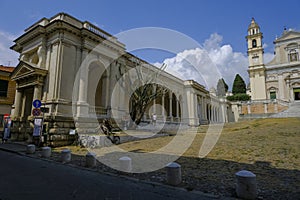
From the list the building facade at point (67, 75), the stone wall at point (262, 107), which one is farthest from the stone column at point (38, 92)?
the stone wall at point (262, 107)

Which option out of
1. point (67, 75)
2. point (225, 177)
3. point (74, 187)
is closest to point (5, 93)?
point (67, 75)

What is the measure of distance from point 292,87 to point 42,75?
41982mm

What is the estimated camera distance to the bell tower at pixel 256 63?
3791cm

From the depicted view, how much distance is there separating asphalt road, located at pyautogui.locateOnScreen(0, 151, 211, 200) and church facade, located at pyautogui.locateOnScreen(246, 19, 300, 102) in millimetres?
39523

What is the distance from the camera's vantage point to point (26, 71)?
42.8ft

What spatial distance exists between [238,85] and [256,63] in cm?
1250

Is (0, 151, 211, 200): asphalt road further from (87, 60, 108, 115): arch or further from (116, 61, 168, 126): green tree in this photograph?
(116, 61, 168, 126): green tree

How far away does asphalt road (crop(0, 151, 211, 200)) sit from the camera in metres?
3.68

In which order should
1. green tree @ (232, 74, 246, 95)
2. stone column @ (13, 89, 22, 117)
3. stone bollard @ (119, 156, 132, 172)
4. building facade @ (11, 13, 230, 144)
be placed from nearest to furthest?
stone bollard @ (119, 156, 132, 172)
building facade @ (11, 13, 230, 144)
stone column @ (13, 89, 22, 117)
green tree @ (232, 74, 246, 95)

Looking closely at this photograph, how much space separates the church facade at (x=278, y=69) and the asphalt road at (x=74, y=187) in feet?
130

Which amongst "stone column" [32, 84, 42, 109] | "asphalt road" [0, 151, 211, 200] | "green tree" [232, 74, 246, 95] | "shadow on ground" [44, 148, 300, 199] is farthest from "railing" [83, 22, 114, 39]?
"green tree" [232, 74, 246, 95]

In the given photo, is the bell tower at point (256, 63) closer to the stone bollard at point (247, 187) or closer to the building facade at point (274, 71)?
the building facade at point (274, 71)

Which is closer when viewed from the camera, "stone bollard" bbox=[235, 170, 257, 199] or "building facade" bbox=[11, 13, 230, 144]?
"stone bollard" bbox=[235, 170, 257, 199]

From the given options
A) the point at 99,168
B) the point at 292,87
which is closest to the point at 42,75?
the point at 99,168
